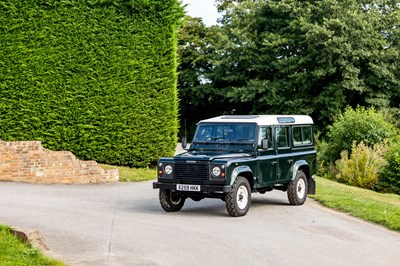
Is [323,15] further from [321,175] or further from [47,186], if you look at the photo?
[47,186]

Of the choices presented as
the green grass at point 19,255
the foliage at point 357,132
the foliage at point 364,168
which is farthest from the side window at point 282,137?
the foliage at point 357,132

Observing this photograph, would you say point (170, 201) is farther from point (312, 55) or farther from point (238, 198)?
point (312, 55)

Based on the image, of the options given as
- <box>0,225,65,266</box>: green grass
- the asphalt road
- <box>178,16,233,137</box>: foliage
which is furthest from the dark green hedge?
<box>178,16,233,137</box>: foliage

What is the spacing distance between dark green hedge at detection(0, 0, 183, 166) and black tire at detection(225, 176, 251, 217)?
877 centimetres

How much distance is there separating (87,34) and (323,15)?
2182cm

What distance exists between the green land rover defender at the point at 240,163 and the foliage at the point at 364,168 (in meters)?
8.42

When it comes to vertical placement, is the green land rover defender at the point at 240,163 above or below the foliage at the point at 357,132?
below

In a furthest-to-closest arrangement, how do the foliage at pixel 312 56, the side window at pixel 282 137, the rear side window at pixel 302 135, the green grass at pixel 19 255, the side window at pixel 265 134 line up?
the foliage at pixel 312 56 < the rear side window at pixel 302 135 < the side window at pixel 282 137 < the side window at pixel 265 134 < the green grass at pixel 19 255

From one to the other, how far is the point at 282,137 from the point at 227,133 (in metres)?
1.50

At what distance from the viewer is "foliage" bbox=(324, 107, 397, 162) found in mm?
27016

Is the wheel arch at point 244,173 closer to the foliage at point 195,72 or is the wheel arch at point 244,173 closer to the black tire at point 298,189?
the black tire at point 298,189

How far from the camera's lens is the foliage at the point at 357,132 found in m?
27.0

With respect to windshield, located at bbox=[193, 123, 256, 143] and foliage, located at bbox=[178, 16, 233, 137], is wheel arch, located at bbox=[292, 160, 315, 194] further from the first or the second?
foliage, located at bbox=[178, 16, 233, 137]

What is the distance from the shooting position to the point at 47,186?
17.3 meters
